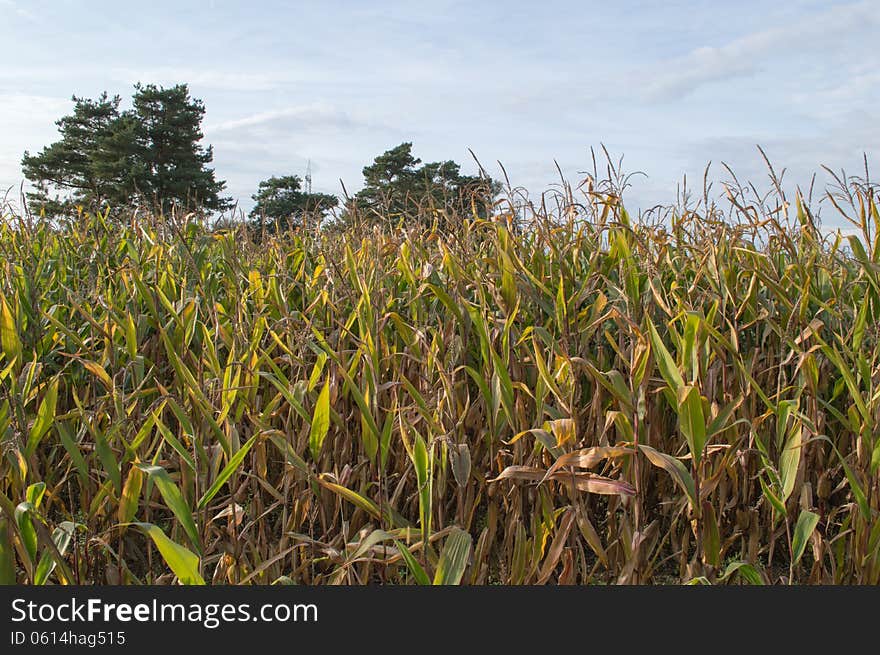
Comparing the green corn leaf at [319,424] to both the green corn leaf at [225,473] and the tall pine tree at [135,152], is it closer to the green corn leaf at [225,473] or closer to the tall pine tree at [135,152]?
the green corn leaf at [225,473]

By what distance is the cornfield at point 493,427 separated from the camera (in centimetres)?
173

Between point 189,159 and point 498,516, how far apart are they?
28.6 meters

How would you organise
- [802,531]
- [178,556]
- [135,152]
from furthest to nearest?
[135,152]
[802,531]
[178,556]

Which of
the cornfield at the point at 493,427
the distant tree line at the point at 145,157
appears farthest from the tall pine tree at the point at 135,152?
the cornfield at the point at 493,427

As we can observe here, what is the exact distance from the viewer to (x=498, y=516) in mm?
2105

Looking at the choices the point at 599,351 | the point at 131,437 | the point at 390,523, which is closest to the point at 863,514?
the point at 599,351

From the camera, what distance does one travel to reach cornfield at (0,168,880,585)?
68.0 inches

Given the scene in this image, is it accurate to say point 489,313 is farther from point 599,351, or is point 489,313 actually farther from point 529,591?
point 529,591

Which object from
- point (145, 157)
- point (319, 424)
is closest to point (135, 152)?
point (145, 157)

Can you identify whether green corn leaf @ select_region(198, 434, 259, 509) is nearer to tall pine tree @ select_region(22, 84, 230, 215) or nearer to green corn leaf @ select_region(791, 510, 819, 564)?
green corn leaf @ select_region(791, 510, 819, 564)

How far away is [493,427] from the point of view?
6.40 feet

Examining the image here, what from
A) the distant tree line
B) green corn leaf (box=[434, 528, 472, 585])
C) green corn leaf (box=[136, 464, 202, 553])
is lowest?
green corn leaf (box=[434, 528, 472, 585])

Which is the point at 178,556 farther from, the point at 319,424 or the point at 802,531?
the point at 802,531

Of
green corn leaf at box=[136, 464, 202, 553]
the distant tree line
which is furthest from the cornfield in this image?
the distant tree line
